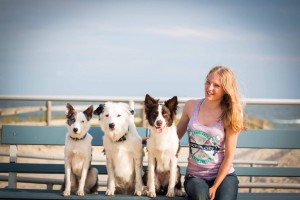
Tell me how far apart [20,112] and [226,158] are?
909 centimetres

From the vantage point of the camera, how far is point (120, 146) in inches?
166

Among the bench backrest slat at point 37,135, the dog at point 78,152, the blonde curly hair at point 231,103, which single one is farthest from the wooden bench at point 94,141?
the blonde curly hair at point 231,103

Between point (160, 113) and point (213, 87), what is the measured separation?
1.60 feet

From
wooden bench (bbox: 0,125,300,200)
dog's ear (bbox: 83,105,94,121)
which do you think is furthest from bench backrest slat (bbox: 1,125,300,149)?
dog's ear (bbox: 83,105,94,121)

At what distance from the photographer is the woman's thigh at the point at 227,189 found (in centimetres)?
367

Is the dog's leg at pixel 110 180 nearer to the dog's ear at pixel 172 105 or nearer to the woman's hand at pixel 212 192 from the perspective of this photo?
the dog's ear at pixel 172 105

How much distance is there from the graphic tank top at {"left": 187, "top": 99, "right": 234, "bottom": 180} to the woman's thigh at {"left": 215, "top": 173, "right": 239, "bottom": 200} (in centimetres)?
9

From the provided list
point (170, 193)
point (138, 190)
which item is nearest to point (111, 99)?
point (138, 190)

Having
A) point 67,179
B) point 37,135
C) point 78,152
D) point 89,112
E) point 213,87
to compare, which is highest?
point 213,87

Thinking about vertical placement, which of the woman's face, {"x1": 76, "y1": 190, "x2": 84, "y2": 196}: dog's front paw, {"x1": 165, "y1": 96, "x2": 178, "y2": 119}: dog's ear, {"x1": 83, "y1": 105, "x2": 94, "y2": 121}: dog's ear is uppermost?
the woman's face

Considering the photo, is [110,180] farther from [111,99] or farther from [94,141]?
[111,99]

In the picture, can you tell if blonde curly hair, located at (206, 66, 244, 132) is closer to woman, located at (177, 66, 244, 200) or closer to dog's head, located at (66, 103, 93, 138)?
woman, located at (177, 66, 244, 200)

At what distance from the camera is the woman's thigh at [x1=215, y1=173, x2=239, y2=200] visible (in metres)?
3.67

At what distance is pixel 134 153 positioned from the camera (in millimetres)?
4270
